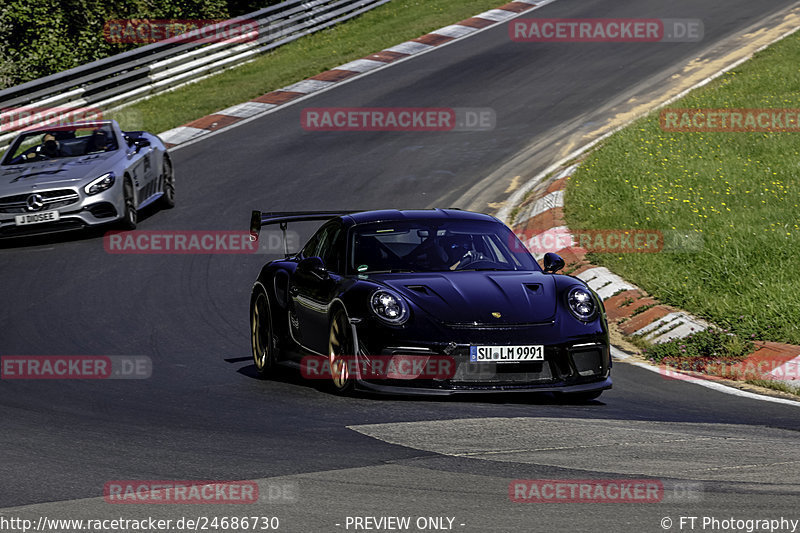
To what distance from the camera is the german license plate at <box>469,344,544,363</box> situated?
761 cm

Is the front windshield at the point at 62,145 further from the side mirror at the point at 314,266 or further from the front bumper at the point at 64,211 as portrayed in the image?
the side mirror at the point at 314,266

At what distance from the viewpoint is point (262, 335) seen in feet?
31.6

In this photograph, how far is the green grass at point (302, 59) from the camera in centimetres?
2316

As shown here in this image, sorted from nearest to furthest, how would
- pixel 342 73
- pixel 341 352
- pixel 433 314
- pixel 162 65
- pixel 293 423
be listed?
pixel 293 423 → pixel 433 314 → pixel 341 352 → pixel 342 73 → pixel 162 65

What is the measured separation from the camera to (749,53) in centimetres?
2145

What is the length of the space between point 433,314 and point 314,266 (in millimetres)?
1300

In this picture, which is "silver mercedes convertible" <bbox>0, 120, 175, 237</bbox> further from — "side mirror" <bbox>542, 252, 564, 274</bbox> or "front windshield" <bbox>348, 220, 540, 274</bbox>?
"side mirror" <bbox>542, 252, 564, 274</bbox>

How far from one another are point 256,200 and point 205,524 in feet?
39.3

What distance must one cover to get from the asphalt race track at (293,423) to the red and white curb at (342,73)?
13.5 ft

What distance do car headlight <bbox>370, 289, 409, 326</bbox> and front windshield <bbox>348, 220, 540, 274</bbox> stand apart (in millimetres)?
746

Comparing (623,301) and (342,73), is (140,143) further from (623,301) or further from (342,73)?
(342,73)

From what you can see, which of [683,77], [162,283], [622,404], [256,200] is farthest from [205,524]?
[683,77]

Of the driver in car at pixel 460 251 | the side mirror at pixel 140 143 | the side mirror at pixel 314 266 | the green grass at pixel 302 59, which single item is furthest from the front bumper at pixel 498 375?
the green grass at pixel 302 59

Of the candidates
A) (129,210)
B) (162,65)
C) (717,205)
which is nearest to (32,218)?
(129,210)
